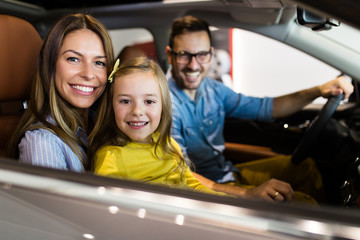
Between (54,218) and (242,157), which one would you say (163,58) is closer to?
(242,157)

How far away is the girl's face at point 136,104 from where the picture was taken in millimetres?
1342

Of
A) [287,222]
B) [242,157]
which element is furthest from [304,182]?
[287,222]

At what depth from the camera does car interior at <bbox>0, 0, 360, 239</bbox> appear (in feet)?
2.73

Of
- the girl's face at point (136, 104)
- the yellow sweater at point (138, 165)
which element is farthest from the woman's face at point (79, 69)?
the yellow sweater at point (138, 165)

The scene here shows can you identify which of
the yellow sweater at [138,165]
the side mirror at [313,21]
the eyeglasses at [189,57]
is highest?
the side mirror at [313,21]

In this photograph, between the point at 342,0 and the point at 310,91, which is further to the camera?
the point at 310,91

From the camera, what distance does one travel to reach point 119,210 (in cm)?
89

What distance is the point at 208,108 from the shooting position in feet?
7.34

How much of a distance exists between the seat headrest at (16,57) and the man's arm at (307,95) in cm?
132

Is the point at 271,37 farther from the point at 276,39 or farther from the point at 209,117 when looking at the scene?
the point at 209,117

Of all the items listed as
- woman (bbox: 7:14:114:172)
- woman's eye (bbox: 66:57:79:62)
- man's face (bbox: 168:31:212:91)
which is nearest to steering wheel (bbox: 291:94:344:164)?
man's face (bbox: 168:31:212:91)

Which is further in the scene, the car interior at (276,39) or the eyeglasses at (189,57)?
the eyeglasses at (189,57)

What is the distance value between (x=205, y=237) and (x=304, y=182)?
1451 mm

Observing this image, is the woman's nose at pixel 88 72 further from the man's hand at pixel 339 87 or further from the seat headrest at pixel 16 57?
the man's hand at pixel 339 87
